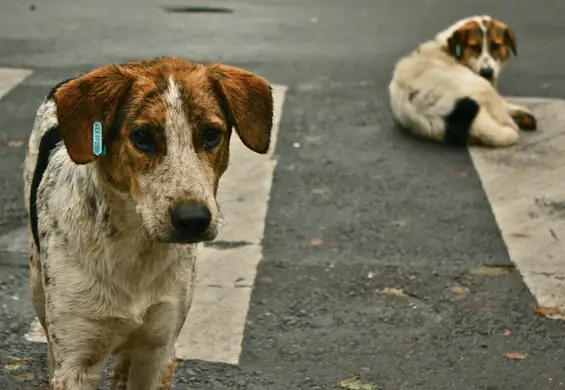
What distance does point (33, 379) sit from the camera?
532 cm

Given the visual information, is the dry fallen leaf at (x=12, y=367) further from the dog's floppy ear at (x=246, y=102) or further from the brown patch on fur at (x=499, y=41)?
the brown patch on fur at (x=499, y=41)

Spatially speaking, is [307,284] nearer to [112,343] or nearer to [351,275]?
[351,275]

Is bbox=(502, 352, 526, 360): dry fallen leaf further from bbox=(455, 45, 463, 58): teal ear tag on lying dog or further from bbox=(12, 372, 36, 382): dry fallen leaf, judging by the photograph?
bbox=(455, 45, 463, 58): teal ear tag on lying dog

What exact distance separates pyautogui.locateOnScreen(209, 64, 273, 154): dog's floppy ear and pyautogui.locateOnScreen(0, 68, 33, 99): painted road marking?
656 cm

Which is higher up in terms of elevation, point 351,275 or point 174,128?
point 174,128

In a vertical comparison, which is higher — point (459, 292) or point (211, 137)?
point (211, 137)

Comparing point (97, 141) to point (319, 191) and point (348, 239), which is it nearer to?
point (348, 239)

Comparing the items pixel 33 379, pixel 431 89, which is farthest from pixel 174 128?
pixel 431 89

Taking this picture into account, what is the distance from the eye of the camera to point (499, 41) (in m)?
10.4

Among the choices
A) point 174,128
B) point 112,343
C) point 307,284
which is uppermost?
point 174,128

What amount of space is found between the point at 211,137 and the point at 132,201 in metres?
0.39

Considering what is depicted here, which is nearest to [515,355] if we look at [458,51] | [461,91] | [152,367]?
[152,367]

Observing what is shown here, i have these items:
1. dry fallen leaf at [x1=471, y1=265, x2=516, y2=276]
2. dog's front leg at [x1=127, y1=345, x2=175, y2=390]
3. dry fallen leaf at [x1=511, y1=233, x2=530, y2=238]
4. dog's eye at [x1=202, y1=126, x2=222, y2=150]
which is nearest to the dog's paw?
dry fallen leaf at [x1=511, y1=233, x2=530, y2=238]

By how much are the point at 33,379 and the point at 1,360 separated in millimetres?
284
